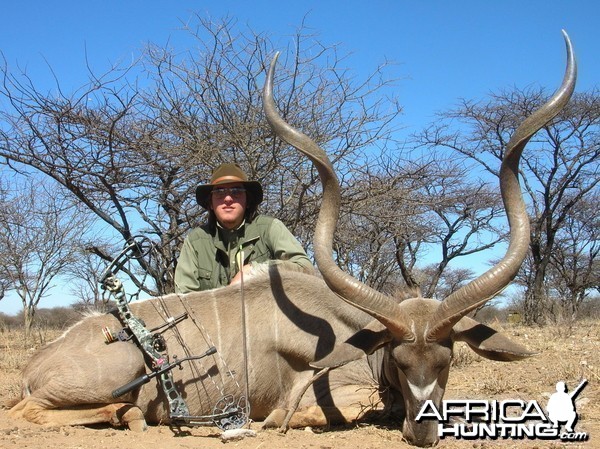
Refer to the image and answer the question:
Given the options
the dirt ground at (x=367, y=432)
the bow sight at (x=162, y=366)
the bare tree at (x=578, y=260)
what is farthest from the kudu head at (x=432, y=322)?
the bare tree at (x=578, y=260)

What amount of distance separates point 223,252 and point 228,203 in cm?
31

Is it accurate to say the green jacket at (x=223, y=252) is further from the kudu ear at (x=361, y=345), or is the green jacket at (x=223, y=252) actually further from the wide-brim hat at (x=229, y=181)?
the kudu ear at (x=361, y=345)

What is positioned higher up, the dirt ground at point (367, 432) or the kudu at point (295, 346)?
the kudu at point (295, 346)

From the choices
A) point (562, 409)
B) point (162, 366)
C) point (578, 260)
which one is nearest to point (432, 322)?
point (562, 409)

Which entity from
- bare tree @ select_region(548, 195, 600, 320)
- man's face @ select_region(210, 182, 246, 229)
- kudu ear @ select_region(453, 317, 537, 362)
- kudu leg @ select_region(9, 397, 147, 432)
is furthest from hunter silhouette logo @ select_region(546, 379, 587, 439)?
bare tree @ select_region(548, 195, 600, 320)

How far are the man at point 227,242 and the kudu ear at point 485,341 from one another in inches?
53.1

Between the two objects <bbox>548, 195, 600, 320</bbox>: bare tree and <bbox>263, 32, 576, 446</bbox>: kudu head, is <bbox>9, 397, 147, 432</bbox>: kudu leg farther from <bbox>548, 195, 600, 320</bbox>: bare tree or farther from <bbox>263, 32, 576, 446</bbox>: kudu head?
<bbox>548, 195, 600, 320</bbox>: bare tree

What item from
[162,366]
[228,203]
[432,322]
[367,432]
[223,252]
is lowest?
[367,432]

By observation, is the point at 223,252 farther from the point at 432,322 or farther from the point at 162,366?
the point at 432,322

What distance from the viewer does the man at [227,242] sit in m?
4.34

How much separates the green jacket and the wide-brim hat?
19 cm

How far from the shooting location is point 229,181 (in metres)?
4.38

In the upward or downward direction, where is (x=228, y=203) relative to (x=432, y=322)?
upward

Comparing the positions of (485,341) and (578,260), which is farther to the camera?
(578,260)
